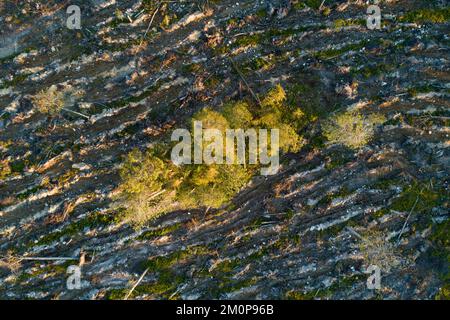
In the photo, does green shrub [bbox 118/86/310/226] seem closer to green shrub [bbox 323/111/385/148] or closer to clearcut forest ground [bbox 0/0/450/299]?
clearcut forest ground [bbox 0/0/450/299]

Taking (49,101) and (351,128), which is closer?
(351,128)

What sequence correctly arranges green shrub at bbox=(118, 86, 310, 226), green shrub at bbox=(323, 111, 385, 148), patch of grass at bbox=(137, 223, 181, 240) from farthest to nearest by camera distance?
patch of grass at bbox=(137, 223, 181, 240) → green shrub at bbox=(323, 111, 385, 148) → green shrub at bbox=(118, 86, 310, 226)

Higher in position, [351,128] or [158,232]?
[351,128]

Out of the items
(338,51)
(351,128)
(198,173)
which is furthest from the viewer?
(338,51)

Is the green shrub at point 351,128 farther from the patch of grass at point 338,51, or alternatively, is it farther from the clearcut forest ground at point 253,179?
the patch of grass at point 338,51

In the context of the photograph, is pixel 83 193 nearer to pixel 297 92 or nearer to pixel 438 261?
pixel 297 92

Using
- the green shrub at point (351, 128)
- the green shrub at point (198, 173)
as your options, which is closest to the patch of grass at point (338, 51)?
the green shrub at point (198, 173)

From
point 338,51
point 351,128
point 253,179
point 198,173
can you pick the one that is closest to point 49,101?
point 198,173

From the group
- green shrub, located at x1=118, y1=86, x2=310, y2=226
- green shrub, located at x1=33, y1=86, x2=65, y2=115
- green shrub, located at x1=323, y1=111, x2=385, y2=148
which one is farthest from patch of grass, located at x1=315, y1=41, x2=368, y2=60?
green shrub, located at x1=33, y1=86, x2=65, y2=115

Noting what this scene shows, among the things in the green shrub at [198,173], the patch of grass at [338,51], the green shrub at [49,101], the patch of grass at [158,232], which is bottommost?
the patch of grass at [158,232]

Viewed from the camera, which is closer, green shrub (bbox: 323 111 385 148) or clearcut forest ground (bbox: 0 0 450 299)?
green shrub (bbox: 323 111 385 148)

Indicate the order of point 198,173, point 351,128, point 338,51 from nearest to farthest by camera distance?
point 198,173 < point 351,128 < point 338,51

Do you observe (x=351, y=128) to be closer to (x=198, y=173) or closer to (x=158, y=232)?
(x=198, y=173)
